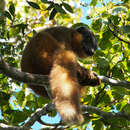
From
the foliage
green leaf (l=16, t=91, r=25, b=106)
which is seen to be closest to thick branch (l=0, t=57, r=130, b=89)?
the foliage

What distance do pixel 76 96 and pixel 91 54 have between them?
2.29 m

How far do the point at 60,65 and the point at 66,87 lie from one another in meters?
0.53

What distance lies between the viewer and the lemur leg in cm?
311

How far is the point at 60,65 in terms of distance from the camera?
Answer: 151 inches

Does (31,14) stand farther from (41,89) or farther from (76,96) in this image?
(76,96)

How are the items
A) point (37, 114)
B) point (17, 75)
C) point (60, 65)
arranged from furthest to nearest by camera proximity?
point (37, 114) → point (60, 65) → point (17, 75)

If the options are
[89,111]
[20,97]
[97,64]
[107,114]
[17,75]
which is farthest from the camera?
[20,97]

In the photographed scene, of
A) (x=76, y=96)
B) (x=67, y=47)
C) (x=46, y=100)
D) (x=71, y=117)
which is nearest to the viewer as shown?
(x=71, y=117)

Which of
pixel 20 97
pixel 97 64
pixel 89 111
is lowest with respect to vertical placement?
pixel 20 97

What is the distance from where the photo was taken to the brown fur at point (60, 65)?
319cm

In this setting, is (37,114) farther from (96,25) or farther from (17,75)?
(96,25)

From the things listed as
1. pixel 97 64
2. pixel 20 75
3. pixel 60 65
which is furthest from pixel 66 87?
pixel 97 64

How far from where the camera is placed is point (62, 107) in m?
3.15

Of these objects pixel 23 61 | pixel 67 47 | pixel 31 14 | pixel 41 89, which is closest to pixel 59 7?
pixel 67 47
